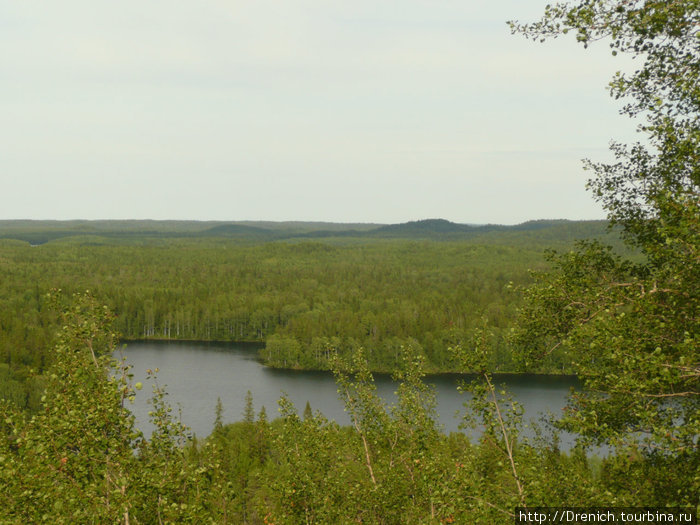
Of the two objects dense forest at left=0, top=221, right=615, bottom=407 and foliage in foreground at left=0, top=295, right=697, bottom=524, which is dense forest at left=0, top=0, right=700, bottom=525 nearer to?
foliage in foreground at left=0, top=295, right=697, bottom=524

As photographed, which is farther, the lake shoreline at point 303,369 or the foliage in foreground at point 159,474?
the lake shoreline at point 303,369

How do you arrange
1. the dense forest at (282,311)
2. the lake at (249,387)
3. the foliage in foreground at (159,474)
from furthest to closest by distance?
the dense forest at (282,311), the lake at (249,387), the foliage in foreground at (159,474)

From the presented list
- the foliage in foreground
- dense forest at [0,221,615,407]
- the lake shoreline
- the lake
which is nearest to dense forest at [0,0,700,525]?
the foliage in foreground

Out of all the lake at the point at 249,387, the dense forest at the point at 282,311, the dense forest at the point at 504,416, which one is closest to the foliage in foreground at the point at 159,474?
the dense forest at the point at 504,416

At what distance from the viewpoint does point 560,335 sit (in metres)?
10.6

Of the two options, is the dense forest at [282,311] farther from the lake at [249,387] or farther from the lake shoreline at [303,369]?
the lake at [249,387]

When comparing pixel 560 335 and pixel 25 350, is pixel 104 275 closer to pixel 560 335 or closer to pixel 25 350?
pixel 25 350

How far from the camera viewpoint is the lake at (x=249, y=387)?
219 feet

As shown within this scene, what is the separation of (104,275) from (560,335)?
202m

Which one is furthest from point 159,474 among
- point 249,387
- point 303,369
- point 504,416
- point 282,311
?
point 282,311

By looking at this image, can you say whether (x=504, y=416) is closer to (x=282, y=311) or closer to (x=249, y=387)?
(x=249, y=387)

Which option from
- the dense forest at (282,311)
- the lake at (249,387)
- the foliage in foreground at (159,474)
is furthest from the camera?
the dense forest at (282,311)

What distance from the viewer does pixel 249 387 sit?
272 feet

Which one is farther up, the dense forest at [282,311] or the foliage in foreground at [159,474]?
the foliage in foreground at [159,474]
